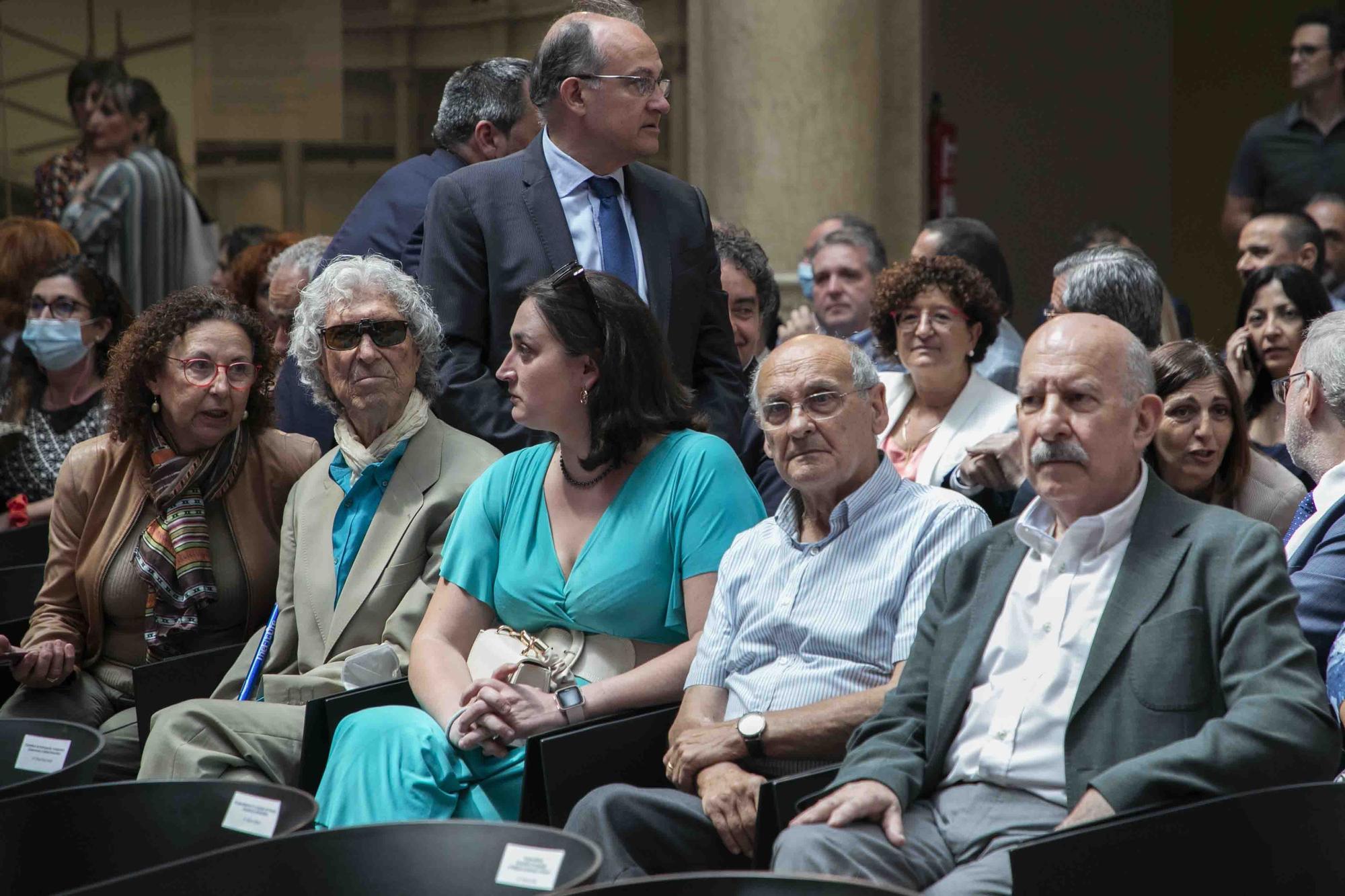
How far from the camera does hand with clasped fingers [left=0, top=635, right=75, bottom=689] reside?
414 cm

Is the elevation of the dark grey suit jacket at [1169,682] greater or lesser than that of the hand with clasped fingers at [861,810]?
greater

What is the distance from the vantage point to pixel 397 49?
959cm

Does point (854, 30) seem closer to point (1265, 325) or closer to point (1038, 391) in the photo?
point (1265, 325)

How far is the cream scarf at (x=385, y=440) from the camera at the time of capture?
13.2ft

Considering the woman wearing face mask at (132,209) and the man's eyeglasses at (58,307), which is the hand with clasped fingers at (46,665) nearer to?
the man's eyeglasses at (58,307)

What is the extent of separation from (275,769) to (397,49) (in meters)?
6.76

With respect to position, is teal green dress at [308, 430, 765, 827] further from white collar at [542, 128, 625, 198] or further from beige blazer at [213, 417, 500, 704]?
white collar at [542, 128, 625, 198]

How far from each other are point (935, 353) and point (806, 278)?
1.92m

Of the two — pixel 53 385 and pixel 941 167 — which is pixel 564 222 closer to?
pixel 53 385

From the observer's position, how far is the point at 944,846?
2816 millimetres

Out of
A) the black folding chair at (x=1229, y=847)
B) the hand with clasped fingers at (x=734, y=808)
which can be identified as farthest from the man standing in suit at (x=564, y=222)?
the black folding chair at (x=1229, y=847)

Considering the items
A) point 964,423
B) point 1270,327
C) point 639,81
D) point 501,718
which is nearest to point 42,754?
point 501,718

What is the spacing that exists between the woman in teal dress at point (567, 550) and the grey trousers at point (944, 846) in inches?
29.9

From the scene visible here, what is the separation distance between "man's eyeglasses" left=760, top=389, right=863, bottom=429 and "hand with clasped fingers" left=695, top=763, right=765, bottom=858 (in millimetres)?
→ 753
